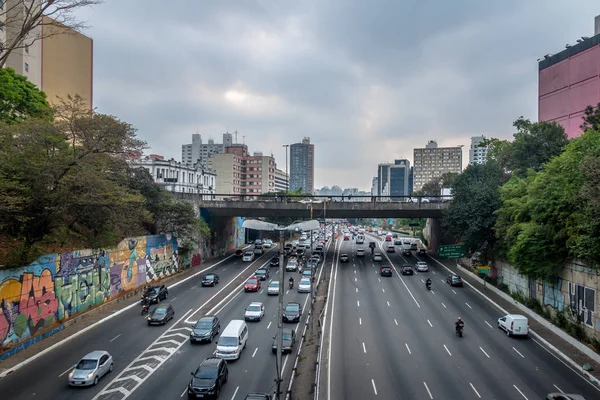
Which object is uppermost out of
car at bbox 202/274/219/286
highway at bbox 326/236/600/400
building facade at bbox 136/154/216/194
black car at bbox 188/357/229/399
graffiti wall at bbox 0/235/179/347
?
building facade at bbox 136/154/216/194

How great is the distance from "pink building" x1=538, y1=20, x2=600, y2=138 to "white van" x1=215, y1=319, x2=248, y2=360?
48.6 metres

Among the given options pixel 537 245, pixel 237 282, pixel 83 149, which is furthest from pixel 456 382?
pixel 237 282

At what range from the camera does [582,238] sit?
89.7ft

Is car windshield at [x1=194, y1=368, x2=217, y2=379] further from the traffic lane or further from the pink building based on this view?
the pink building

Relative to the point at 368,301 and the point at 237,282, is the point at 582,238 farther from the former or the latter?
the point at 237,282

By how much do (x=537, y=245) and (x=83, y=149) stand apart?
112 feet

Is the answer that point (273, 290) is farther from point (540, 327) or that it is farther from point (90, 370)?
point (90, 370)

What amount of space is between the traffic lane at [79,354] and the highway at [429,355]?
39.0 ft

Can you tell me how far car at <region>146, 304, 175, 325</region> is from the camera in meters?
32.7

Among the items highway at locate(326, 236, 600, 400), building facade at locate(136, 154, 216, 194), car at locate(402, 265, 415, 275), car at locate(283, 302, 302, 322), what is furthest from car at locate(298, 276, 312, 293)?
building facade at locate(136, 154, 216, 194)

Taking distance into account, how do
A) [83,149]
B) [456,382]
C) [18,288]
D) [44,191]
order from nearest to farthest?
[456,382], [18,288], [44,191], [83,149]

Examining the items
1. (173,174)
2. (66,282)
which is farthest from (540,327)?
(173,174)

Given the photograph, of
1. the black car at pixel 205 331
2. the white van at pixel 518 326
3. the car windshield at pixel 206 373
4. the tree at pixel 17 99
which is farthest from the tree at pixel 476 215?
the tree at pixel 17 99

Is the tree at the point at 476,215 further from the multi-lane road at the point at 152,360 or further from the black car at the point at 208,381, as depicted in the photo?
the black car at the point at 208,381
